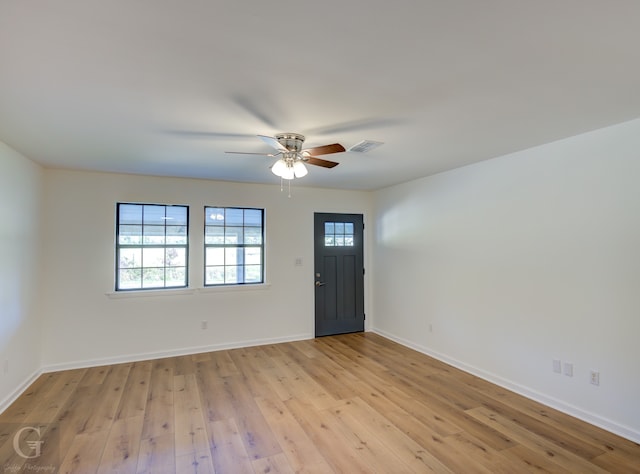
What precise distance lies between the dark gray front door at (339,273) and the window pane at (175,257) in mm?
2028

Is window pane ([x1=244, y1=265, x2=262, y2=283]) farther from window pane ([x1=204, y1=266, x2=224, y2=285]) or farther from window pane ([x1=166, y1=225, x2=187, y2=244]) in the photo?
window pane ([x1=166, y1=225, x2=187, y2=244])

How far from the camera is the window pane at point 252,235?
507 centimetres

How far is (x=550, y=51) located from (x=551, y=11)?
323mm

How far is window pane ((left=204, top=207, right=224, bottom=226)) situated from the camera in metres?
4.80

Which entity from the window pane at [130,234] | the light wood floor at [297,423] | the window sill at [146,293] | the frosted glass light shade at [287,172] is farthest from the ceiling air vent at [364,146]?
the window pane at [130,234]

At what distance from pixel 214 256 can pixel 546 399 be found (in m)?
4.29

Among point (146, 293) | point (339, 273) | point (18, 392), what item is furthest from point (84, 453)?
point (339, 273)

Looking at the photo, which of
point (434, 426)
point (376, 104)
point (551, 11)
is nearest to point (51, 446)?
point (434, 426)

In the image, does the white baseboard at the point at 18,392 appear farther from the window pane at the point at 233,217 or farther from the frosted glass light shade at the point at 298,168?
the frosted glass light shade at the point at 298,168

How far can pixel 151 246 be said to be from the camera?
4.50m

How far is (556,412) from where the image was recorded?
2.94m

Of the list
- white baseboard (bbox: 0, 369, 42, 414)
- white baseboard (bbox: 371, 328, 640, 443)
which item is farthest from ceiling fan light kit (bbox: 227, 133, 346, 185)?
white baseboard (bbox: 0, 369, 42, 414)

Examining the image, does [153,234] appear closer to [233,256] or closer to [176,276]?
[176,276]

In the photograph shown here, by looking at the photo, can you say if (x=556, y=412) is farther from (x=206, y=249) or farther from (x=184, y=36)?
(x=206, y=249)
